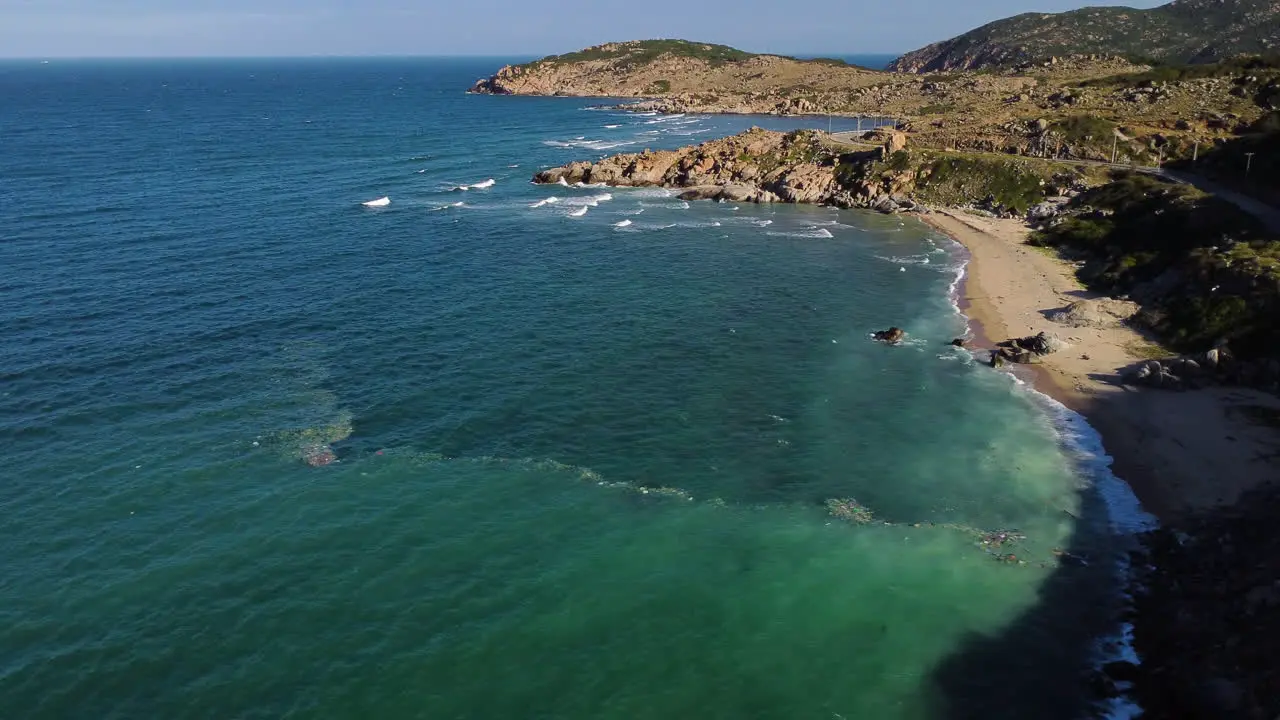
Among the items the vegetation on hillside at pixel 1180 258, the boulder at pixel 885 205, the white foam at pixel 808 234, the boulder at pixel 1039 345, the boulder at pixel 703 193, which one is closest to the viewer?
the vegetation on hillside at pixel 1180 258

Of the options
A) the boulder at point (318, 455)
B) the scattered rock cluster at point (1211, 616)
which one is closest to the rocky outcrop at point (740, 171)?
the scattered rock cluster at point (1211, 616)

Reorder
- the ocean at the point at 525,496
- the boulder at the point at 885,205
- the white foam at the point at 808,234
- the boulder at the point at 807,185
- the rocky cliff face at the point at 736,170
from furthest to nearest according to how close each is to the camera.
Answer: the rocky cliff face at the point at 736,170, the boulder at the point at 807,185, the boulder at the point at 885,205, the white foam at the point at 808,234, the ocean at the point at 525,496

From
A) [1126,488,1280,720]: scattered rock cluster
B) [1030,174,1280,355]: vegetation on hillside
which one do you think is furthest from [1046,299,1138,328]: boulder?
[1126,488,1280,720]: scattered rock cluster

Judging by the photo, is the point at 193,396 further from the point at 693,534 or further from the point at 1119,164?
the point at 1119,164

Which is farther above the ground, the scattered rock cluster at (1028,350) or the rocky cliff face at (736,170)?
the rocky cliff face at (736,170)

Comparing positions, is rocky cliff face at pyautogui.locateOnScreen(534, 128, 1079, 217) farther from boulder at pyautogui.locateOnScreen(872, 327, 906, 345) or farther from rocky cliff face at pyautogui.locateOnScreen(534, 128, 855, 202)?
boulder at pyautogui.locateOnScreen(872, 327, 906, 345)

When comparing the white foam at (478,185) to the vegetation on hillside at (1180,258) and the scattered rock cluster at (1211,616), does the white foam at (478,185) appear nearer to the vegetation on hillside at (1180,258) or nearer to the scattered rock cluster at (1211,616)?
the vegetation on hillside at (1180,258)

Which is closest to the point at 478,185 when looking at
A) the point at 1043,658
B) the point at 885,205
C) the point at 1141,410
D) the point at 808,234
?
the point at 808,234
